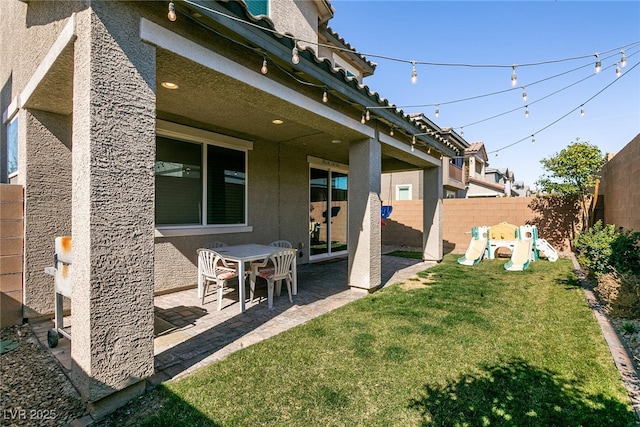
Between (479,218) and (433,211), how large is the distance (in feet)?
16.1

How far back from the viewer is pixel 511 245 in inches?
433

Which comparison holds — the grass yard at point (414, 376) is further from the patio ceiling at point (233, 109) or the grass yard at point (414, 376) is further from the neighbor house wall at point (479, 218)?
the neighbor house wall at point (479, 218)

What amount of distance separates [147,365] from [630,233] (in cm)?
853

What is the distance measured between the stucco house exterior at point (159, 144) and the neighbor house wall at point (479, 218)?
496 cm

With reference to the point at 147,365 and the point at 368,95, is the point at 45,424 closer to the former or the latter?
the point at 147,365

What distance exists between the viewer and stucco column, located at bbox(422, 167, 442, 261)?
1020 cm

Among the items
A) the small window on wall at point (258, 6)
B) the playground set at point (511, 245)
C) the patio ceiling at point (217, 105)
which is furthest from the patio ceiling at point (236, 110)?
the playground set at point (511, 245)

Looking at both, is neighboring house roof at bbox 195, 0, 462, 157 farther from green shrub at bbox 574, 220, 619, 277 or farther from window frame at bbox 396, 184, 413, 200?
window frame at bbox 396, 184, 413, 200

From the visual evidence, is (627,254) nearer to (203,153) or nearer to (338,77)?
(338,77)

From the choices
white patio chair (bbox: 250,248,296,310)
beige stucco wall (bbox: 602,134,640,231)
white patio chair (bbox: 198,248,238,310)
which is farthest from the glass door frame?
beige stucco wall (bbox: 602,134,640,231)

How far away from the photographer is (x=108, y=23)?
8.70ft

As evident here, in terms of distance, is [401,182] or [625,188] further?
[401,182]

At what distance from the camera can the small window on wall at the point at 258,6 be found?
24.8ft

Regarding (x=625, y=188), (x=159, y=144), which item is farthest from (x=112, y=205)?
(x=625, y=188)
